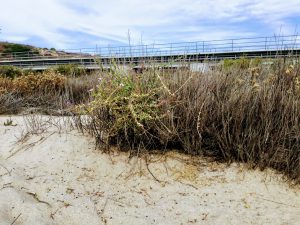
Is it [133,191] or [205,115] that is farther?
[205,115]

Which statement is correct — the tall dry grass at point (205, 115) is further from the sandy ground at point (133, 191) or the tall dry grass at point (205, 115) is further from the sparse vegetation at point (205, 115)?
the sandy ground at point (133, 191)

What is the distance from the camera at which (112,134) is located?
4754 millimetres

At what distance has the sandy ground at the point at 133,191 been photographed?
3.87 meters

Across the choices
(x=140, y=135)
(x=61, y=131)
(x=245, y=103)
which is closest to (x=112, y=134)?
(x=140, y=135)

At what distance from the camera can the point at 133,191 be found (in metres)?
4.26

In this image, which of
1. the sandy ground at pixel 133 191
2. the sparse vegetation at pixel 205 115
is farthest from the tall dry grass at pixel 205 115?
the sandy ground at pixel 133 191

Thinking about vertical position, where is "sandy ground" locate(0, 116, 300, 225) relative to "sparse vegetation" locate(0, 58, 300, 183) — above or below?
below

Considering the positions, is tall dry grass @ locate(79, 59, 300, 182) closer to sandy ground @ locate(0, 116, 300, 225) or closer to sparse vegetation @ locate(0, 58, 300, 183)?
sparse vegetation @ locate(0, 58, 300, 183)

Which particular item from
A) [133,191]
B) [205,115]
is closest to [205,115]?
[205,115]

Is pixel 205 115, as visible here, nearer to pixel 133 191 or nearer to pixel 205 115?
pixel 205 115

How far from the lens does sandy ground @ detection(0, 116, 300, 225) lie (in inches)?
152

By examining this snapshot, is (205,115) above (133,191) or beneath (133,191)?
above

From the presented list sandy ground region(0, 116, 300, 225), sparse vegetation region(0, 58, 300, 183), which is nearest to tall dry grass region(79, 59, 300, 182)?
sparse vegetation region(0, 58, 300, 183)

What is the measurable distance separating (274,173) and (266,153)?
22 cm
